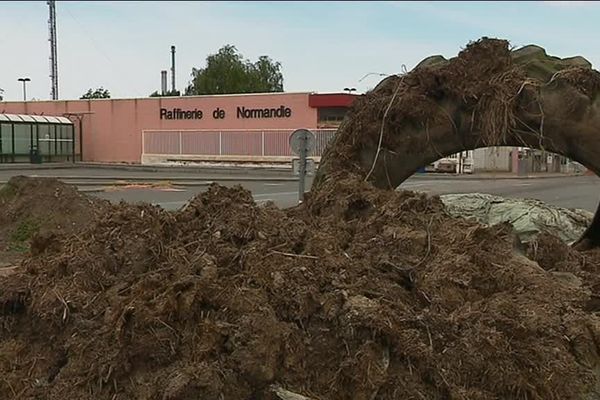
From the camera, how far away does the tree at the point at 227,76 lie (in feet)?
219

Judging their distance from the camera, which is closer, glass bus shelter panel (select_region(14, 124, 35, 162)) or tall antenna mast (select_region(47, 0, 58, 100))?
glass bus shelter panel (select_region(14, 124, 35, 162))

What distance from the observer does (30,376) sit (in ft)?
11.3

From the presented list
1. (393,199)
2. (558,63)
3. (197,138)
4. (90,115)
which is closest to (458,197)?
(558,63)

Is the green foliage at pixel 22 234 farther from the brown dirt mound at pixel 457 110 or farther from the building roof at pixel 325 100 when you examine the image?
the building roof at pixel 325 100

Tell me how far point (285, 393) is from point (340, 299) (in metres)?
0.49

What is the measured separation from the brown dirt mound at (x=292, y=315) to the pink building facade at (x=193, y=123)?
1441 inches

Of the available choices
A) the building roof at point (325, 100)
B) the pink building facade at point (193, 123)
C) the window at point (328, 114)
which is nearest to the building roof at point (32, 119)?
the pink building facade at point (193, 123)

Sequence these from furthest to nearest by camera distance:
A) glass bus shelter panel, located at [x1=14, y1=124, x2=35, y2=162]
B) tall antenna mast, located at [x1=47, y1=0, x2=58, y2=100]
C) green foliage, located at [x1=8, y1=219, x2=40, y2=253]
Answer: tall antenna mast, located at [x1=47, y1=0, x2=58, y2=100] → glass bus shelter panel, located at [x1=14, y1=124, x2=35, y2=162] → green foliage, located at [x1=8, y1=219, x2=40, y2=253]

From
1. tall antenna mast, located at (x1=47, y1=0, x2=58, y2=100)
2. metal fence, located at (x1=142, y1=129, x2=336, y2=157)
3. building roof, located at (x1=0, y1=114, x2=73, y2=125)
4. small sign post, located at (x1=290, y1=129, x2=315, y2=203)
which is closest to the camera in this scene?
small sign post, located at (x1=290, y1=129, x2=315, y2=203)

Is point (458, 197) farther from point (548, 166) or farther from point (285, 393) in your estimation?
point (548, 166)

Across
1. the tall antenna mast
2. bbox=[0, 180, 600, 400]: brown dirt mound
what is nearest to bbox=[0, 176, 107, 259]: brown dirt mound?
bbox=[0, 180, 600, 400]: brown dirt mound

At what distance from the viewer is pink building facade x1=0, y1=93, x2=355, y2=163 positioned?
143 feet

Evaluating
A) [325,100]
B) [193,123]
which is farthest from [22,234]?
[193,123]

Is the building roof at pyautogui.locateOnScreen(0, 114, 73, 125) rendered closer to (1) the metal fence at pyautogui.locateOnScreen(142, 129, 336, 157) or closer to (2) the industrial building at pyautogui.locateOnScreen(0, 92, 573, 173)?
(2) the industrial building at pyautogui.locateOnScreen(0, 92, 573, 173)
